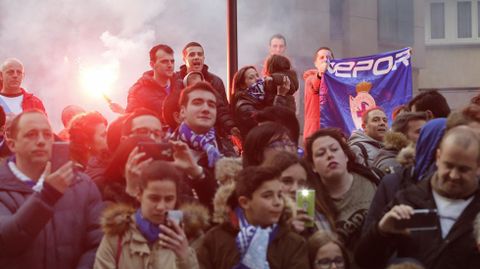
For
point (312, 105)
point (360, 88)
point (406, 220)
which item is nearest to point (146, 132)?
point (406, 220)

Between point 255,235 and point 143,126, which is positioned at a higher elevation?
point 143,126

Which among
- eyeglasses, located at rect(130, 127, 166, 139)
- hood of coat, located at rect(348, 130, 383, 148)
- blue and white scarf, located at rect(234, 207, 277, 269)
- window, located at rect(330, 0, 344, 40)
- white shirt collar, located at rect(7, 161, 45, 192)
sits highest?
window, located at rect(330, 0, 344, 40)

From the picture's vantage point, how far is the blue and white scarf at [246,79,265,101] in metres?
9.89

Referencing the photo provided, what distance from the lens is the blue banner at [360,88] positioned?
1141 centimetres

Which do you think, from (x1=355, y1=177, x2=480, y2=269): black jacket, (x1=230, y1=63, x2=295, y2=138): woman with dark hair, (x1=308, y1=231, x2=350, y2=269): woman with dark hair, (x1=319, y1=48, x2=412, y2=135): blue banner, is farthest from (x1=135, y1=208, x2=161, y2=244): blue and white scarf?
(x1=319, y1=48, x2=412, y2=135): blue banner

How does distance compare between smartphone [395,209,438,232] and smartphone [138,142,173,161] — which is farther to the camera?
smartphone [138,142,173,161]

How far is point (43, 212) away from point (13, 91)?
4552mm

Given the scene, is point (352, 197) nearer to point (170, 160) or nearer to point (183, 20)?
point (170, 160)

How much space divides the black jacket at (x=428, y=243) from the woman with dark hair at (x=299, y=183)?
0.49 metres

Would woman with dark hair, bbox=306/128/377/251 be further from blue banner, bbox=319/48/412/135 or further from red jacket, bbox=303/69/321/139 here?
red jacket, bbox=303/69/321/139

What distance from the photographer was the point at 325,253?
6.28 m

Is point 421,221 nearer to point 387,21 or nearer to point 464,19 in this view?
A: point 387,21

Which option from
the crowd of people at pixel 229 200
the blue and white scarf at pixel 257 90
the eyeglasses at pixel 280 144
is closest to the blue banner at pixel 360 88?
the blue and white scarf at pixel 257 90

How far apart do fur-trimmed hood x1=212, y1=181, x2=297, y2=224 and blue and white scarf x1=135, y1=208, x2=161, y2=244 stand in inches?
15.8
